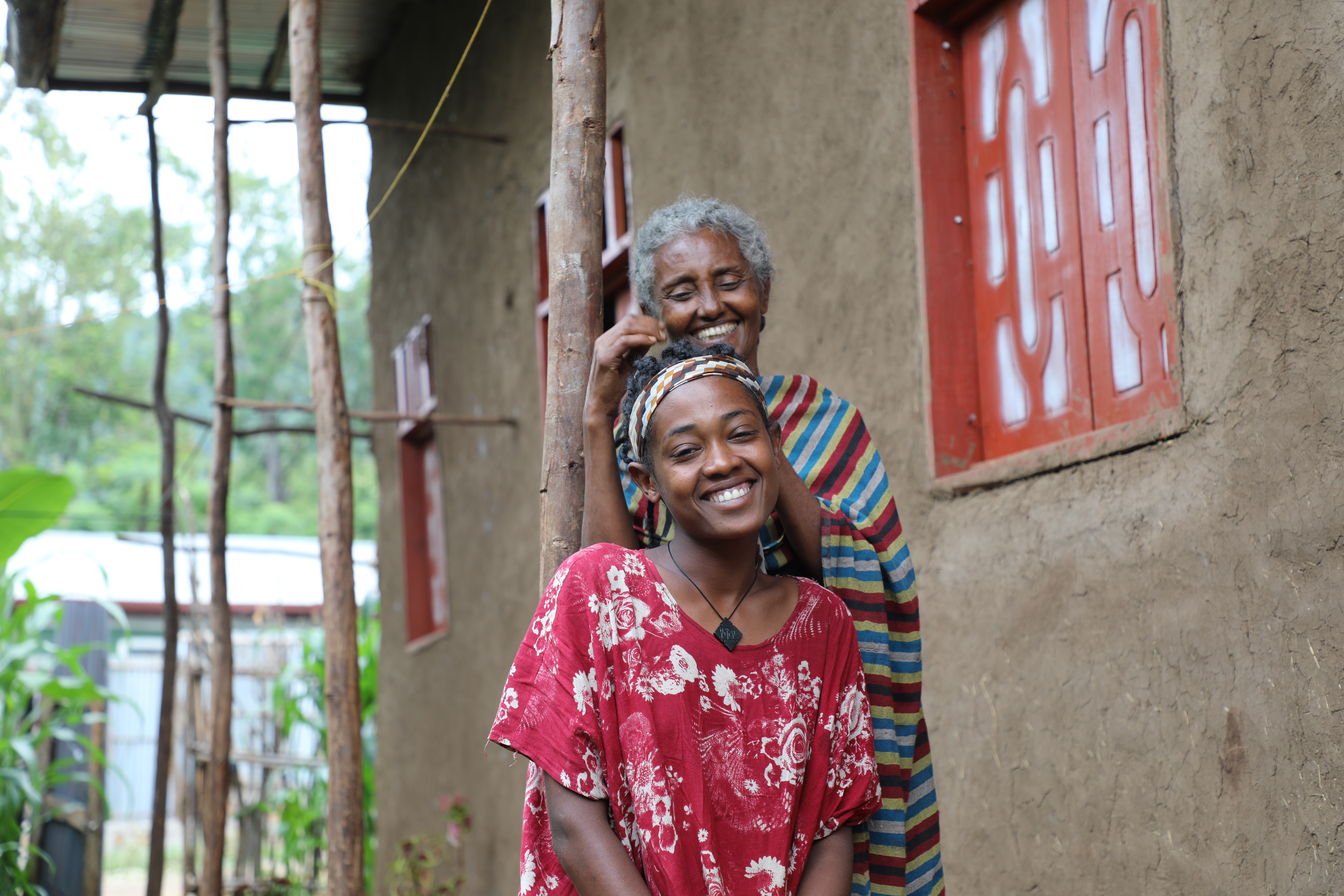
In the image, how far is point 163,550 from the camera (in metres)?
8.16

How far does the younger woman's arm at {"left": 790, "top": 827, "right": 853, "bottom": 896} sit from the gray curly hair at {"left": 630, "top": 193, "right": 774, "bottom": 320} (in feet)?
3.38

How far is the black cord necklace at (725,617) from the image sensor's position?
2.25m

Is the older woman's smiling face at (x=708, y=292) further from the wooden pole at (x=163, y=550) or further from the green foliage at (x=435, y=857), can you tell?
the wooden pole at (x=163, y=550)

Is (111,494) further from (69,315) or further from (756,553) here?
(756,553)

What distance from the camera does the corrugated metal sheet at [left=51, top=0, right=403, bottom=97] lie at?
8.12 m

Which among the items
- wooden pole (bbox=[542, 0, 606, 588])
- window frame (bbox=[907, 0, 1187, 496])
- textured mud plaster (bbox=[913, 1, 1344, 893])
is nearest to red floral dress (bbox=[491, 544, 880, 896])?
wooden pole (bbox=[542, 0, 606, 588])

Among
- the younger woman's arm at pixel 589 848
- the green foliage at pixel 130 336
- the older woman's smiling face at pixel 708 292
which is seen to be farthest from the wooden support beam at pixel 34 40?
the green foliage at pixel 130 336

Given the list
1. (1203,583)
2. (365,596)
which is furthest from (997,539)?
(365,596)

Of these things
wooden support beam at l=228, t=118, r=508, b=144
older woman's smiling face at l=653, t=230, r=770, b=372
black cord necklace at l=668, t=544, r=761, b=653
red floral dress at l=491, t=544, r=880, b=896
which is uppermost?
wooden support beam at l=228, t=118, r=508, b=144

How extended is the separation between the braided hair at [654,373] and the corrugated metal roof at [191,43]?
6.31m

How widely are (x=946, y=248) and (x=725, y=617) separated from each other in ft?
6.96

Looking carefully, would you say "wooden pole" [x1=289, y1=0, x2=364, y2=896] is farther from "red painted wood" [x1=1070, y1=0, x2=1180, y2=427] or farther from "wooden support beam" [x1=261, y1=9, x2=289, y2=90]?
"wooden support beam" [x1=261, y1=9, x2=289, y2=90]

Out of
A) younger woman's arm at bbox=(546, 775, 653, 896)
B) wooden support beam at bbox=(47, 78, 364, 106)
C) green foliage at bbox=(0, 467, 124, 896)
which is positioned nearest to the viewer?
younger woman's arm at bbox=(546, 775, 653, 896)

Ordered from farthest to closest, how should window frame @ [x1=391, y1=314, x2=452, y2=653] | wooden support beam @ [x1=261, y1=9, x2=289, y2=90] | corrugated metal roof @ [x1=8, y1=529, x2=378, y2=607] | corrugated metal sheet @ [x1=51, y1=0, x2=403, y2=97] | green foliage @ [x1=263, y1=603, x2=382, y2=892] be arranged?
corrugated metal roof @ [x1=8, y1=529, x2=378, y2=607] → green foliage @ [x1=263, y1=603, x2=382, y2=892] → window frame @ [x1=391, y1=314, x2=452, y2=653] → wooden support beam @ [x1=261, y1=9, x2=289, y2=90] → corrugated metal sheet @ [x1=51, y1=0, x2=403, y2=97]
